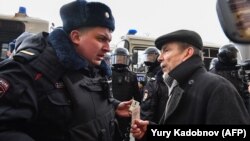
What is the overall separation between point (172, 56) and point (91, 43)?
2.63 ft

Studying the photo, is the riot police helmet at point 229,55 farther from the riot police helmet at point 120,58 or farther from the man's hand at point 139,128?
the man's hand at point 139,128

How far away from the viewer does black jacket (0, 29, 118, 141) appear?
1.68 metres

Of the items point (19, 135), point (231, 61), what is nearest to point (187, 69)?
point (19, 135)

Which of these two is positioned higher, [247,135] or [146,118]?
[247,135]


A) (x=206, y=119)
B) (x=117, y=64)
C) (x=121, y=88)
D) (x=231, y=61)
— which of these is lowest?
(x=121, y=88)

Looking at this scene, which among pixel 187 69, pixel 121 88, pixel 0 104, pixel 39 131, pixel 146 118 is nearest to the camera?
pixel 0 104

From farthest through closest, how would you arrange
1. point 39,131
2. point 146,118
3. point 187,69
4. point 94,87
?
point 146,118, point 187,69, point 94,87, point 39,131

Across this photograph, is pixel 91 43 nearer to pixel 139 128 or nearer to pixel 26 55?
pixel 26 55

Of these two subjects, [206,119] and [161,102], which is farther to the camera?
[161,102]

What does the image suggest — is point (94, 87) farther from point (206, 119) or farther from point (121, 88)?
point (121, 88)

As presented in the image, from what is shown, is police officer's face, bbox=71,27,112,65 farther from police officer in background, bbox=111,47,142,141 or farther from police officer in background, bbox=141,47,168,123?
police officer in background, bbox=111,47,142,141

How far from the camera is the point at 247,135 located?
1.89 m

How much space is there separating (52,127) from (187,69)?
3.92ft

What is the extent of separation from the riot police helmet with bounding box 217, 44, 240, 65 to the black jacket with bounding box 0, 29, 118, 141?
10.6 ft
